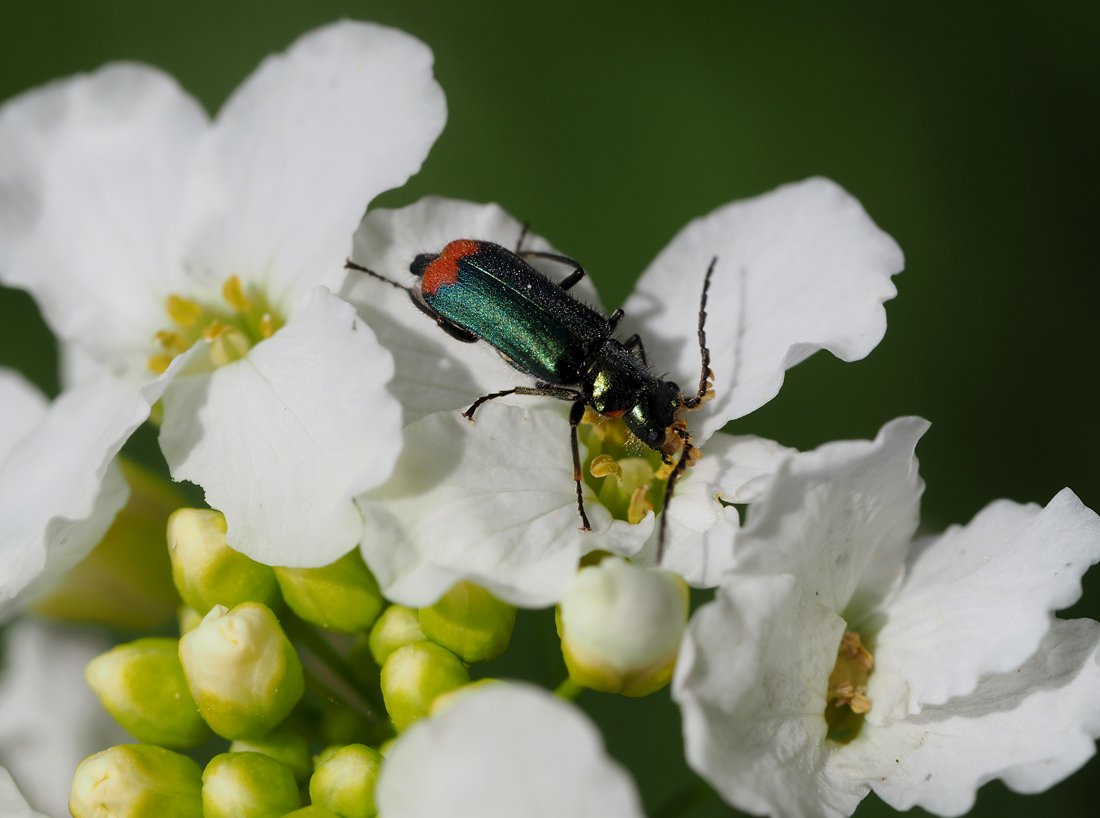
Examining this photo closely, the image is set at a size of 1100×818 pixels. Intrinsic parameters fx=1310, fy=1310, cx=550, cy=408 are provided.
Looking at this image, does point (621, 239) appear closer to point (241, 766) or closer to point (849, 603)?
point (849, 603)

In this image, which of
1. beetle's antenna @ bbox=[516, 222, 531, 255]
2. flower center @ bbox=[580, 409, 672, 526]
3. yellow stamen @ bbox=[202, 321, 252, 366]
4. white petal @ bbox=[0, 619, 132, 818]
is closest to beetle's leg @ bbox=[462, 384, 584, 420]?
flower center @ bbox=[580, 409, 672, 526]

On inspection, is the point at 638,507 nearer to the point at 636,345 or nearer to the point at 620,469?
the point at 620,469

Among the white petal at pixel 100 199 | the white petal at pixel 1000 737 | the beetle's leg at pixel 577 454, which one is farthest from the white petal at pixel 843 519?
the white petal at pixel 100 199

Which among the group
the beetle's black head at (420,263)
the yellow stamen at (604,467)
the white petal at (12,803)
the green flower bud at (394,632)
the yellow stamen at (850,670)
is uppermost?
the beetle's black head at (420,263)

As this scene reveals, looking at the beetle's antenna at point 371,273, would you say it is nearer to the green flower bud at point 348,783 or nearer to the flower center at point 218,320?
the flower center at point 218,320

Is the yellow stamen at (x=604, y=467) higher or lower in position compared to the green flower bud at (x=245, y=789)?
higher

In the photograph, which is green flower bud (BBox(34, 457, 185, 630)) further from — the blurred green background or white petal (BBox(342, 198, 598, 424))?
the blurred green background

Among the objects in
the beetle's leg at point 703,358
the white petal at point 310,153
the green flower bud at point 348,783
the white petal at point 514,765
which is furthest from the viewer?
the white petal at point 310,153

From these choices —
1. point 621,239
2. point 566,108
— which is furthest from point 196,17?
point 621,239
